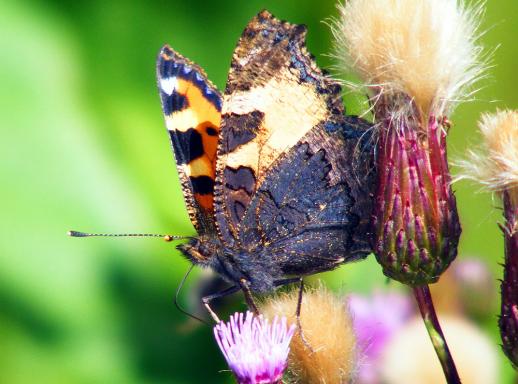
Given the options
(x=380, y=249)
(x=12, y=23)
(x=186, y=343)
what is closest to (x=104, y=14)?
(x=12, y=23)

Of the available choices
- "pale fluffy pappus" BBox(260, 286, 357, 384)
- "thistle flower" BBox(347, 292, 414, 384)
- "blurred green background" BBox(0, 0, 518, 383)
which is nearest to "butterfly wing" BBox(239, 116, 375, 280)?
"thistle flower" BBox(347, 292, 414, 384)

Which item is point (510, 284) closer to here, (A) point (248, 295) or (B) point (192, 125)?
(A) point (248, 295)

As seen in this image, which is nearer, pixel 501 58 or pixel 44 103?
pixel 501 58

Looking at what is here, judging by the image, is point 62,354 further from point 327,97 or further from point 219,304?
point 327,97

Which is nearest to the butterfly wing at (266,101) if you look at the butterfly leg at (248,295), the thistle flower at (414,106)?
the butterfly leg at (248,295)

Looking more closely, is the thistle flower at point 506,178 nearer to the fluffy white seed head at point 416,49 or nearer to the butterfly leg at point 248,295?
the fluffy white seed head at point 416,49

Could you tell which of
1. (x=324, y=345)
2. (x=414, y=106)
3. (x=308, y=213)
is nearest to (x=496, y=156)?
(x=414, y=106)
